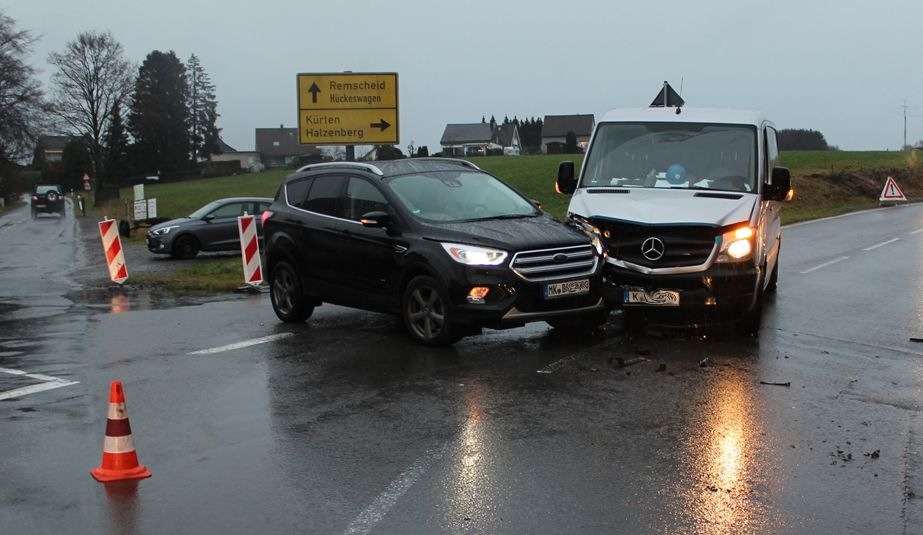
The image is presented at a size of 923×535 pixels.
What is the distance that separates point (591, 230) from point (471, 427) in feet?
12.3

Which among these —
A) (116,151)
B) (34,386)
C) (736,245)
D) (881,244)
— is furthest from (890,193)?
(116,151)

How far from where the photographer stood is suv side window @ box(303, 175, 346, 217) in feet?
36.4

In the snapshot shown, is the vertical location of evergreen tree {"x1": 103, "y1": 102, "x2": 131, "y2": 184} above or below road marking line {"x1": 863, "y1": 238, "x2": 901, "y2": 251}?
above

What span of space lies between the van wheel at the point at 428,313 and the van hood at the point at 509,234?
49 cm

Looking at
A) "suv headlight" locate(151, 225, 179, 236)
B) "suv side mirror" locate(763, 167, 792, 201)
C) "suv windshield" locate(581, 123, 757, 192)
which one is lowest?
"suv headlight" locate(151, 225, 179, 236)

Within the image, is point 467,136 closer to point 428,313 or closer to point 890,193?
point 890,193

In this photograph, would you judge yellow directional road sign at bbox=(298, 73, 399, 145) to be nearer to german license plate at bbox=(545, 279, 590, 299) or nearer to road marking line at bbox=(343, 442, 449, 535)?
german license plate at bbox=(545, 279, 590, 299)

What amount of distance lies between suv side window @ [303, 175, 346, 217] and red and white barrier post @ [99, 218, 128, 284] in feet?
24.4

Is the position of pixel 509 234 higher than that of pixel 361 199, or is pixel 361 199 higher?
pixel 361 199

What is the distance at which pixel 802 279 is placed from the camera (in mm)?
15281

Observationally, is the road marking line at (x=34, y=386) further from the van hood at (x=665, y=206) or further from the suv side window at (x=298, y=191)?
the van hood at (x=665, y=206)

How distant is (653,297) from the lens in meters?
9.71

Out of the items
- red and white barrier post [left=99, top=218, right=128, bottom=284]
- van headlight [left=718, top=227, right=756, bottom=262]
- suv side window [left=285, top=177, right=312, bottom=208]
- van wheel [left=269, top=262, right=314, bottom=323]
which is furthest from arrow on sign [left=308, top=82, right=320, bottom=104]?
van headlight [left=718, top=227, right=756, bottom=262]

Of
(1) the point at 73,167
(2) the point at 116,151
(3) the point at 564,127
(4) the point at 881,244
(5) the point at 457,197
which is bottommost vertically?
(4) the point at 881,244
